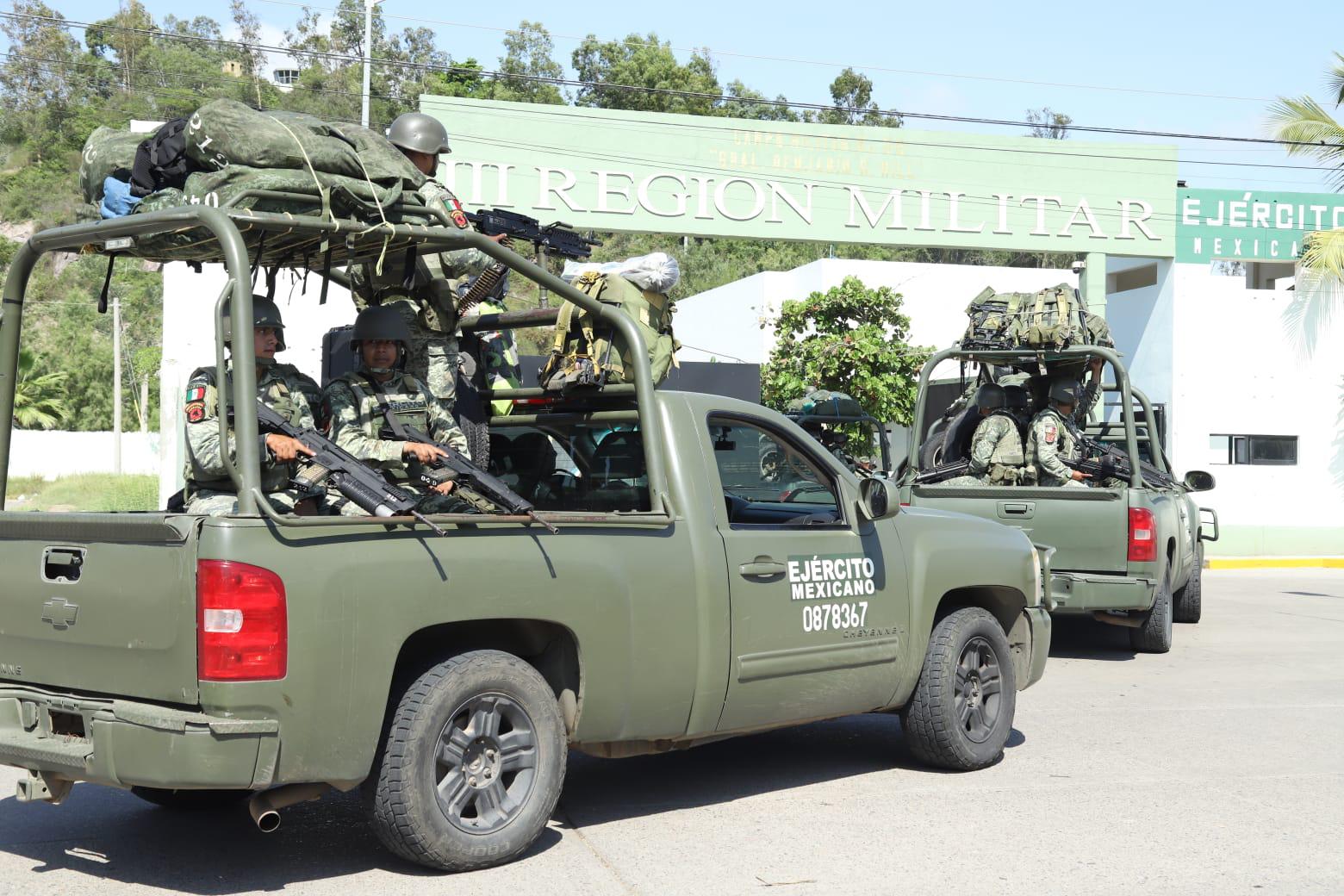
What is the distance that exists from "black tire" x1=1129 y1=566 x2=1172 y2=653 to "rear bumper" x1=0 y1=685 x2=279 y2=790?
7.79 meters

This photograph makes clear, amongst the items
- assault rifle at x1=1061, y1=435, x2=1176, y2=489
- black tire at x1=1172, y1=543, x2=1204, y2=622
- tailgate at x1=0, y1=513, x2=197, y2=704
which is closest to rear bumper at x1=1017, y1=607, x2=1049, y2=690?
assault rifle at x1=1061, y1=435, x2=1176, y2=489

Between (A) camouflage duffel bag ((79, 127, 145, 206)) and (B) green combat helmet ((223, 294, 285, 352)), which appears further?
(B) green combat helmet ((223, 294, 285, 352))

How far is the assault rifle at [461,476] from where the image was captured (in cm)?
555

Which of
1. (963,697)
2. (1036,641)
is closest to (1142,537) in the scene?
(1036,641)

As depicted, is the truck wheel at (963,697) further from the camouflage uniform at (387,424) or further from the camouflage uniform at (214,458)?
the camouflage uniform at (214,458)

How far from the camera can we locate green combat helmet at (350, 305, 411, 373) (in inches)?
241

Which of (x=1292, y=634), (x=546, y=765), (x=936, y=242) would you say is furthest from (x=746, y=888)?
(x=936, y=242)

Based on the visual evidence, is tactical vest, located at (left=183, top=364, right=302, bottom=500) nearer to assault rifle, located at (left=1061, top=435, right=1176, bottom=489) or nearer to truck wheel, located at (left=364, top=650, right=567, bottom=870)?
truck wheel, located at (left=364, top=650, right=567, bottom=870)

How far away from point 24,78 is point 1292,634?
7749cm

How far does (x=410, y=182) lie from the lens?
5574 mm

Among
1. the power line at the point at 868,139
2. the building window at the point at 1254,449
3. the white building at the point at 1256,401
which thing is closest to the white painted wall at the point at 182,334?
the power line at the point at 868,139

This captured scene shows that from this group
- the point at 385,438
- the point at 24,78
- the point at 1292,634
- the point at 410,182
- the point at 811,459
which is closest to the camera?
the point at 410,182

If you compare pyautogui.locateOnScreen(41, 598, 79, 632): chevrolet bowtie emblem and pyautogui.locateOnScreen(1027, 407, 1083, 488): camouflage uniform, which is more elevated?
pyautogui.locateOnScreen(1027, 407, 1083, 488): camouflage uniform

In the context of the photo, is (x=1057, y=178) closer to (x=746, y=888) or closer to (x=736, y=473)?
(x=736, y=473)
